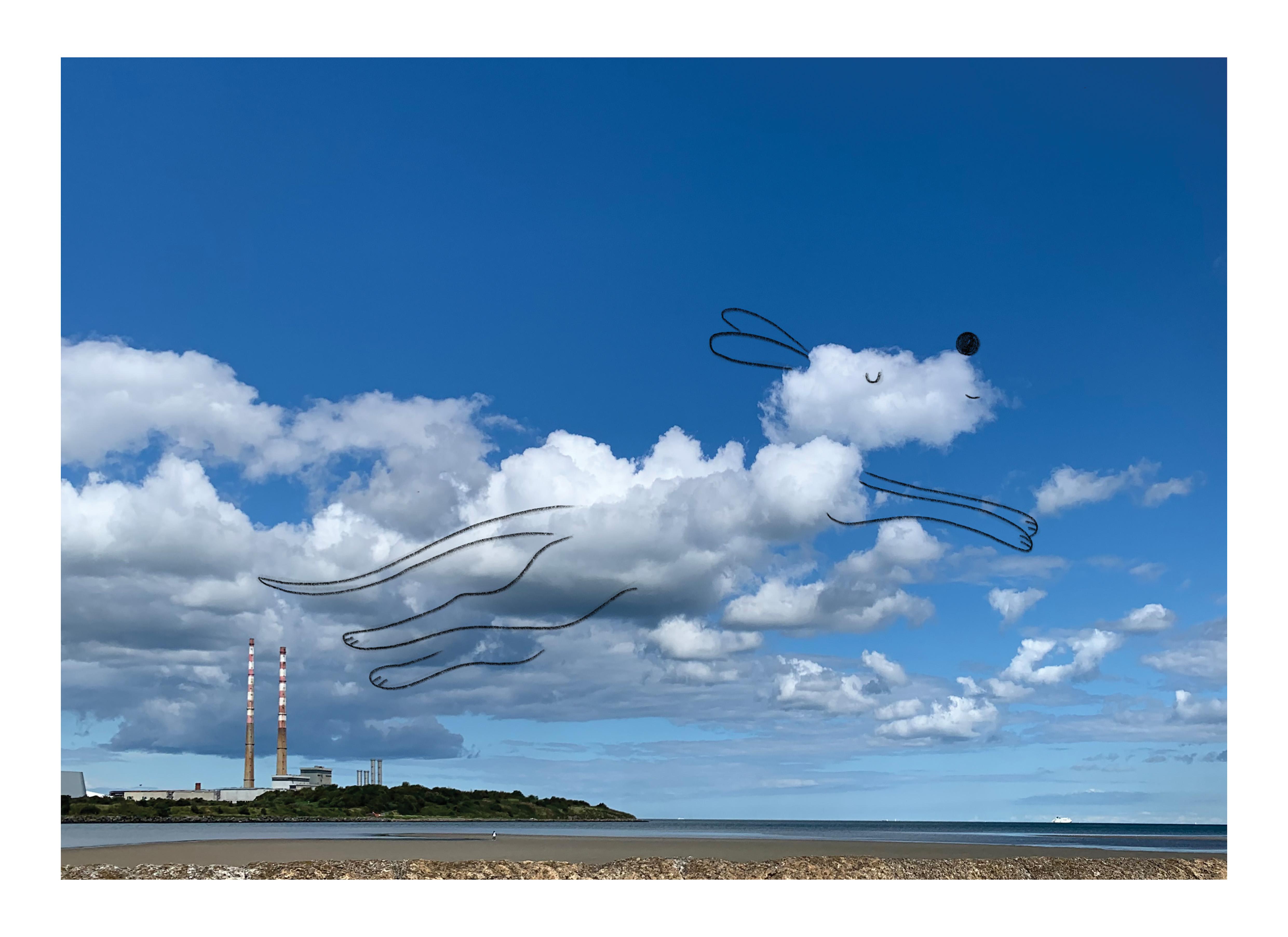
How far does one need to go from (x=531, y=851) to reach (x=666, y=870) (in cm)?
837

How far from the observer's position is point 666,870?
27.5m

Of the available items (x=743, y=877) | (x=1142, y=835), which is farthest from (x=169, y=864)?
(x=1142, y=835)

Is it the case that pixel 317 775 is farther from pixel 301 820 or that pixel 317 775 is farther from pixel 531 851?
pixel 531 851

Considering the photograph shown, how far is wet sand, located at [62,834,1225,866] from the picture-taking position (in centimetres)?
3102

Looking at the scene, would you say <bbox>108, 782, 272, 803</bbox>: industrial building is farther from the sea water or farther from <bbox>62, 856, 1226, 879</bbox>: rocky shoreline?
<bbox>62, 856, 1226, 879</bbox>: rocky shoreline

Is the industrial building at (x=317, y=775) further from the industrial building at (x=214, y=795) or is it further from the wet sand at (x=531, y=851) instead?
the wet sand at (x=531, y=851)

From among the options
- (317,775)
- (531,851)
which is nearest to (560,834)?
(531,851)

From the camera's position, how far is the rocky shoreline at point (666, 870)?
87.7 feet

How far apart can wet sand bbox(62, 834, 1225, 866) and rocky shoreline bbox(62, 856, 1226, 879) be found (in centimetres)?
118

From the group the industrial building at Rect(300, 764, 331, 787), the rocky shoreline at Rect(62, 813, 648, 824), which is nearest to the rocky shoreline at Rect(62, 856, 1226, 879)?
the rocky shoreline at Rect(62, 813, 648, 824)
